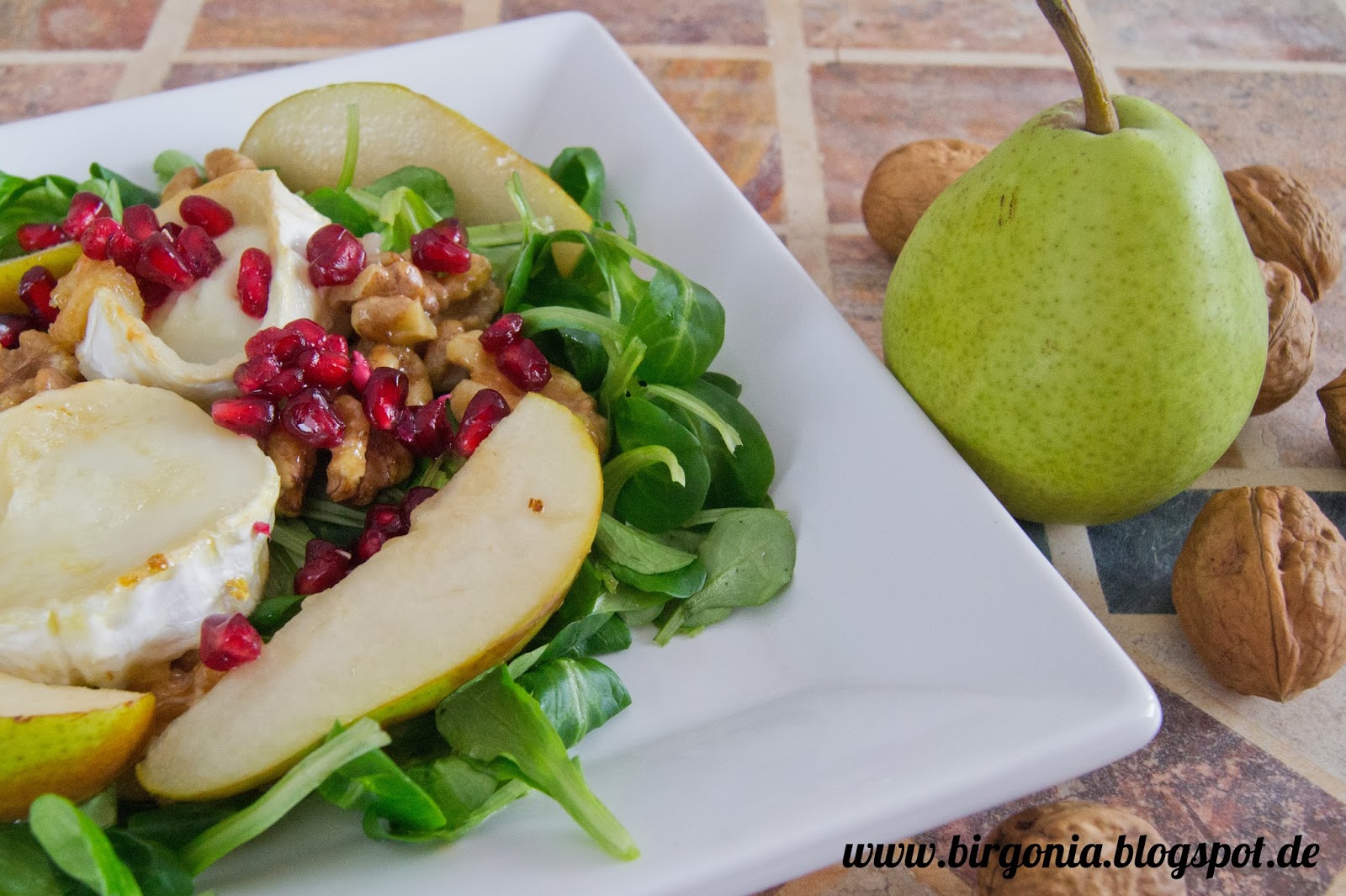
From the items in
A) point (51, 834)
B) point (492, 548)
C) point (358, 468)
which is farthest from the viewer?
point (358, 468)

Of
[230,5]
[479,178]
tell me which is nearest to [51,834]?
[479,178]

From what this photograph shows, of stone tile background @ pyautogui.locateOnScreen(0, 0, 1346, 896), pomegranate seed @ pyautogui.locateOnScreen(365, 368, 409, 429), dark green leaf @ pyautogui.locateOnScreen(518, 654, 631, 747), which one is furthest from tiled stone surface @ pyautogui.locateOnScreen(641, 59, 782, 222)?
dark green leaf @ pyautogui.locateOnScreen(518, 654, 631, 747)

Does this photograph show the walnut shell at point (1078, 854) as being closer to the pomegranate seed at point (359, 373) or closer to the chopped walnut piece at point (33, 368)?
the pomegranate seed at point (359, 373)

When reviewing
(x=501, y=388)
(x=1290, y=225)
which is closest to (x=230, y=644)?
(x=501, y=388)

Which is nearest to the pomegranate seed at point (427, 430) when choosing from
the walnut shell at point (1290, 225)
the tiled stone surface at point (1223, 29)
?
the walnut shell at point (1290, 225)

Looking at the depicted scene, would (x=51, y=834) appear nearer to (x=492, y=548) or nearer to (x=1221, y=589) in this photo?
(x=492, y=548)
